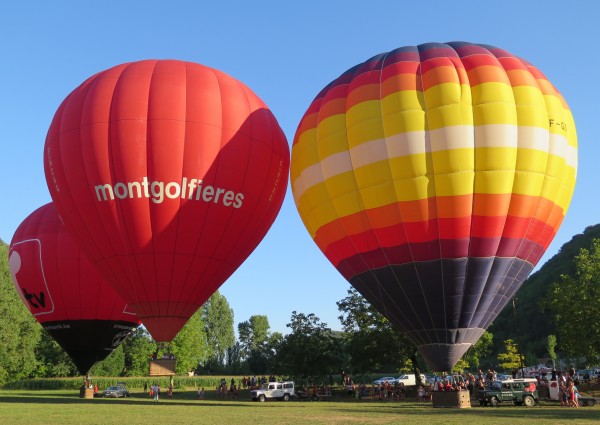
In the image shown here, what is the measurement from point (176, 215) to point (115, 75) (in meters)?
5.61

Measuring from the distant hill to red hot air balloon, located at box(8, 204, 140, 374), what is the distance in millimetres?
81841

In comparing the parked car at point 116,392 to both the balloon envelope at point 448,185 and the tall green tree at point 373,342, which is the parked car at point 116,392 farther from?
the balloon envelope at point 448,185

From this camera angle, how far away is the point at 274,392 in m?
34.3

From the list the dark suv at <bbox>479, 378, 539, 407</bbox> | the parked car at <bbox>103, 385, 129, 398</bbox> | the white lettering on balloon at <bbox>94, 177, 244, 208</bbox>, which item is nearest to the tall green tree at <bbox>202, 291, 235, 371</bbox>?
the parked car at <bbox>103, 385, 129, 398</bbox>

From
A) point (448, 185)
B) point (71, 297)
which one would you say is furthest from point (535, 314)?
point (448, 185)

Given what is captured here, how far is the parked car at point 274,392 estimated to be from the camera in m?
33.9

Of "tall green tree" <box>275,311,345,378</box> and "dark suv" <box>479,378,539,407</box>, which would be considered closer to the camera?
"dark suv" <box>479,378,539,407</box>

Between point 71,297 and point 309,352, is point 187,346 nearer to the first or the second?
point 309,352

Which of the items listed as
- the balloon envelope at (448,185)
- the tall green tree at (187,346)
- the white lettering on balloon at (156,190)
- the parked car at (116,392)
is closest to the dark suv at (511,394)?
the balloon envelope at (448,185)

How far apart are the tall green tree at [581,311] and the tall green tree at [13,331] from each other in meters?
40.0

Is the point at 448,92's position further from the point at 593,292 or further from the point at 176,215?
the point at 593,292

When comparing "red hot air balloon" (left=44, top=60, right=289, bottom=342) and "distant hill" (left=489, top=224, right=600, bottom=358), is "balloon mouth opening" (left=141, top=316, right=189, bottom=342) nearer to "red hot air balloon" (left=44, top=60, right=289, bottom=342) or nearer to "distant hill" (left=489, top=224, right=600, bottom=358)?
"red hot air balloon" (left=44, top=60, right=289, bottom=342)

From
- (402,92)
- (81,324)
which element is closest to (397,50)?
(402,92)

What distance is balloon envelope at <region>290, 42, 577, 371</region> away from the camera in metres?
17.5
